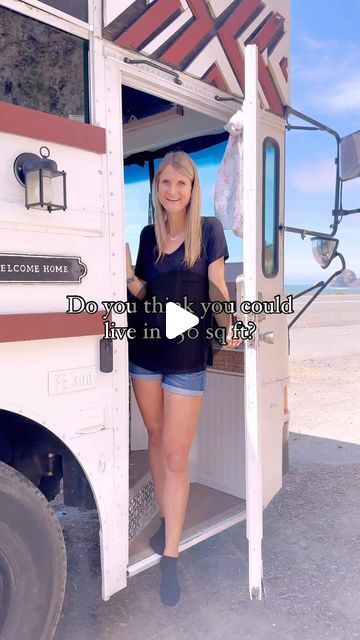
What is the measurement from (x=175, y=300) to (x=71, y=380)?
0.71 m

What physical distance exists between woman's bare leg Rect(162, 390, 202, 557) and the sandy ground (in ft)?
1.18

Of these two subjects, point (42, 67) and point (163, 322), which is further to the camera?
point (163, 322)

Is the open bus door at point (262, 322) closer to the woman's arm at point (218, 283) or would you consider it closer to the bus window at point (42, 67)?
the woman's arm at point (218, 283)

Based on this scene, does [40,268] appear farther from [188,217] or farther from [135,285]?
[188,217]

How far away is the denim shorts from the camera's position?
248cm

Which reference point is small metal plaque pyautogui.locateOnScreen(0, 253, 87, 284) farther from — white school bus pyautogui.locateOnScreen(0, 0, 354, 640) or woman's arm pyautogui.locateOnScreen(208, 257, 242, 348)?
woman's arm pyautogui.locateOnScreen(208, 257, 242, 348)

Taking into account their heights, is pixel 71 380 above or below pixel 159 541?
above

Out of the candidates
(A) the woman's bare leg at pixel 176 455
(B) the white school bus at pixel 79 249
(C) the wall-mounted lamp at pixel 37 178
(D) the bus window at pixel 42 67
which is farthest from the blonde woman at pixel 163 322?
(C) the wall-mounted lamp at pixel 37 178

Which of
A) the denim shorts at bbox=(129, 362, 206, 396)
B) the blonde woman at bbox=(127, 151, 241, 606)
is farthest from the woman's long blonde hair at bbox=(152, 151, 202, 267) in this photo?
the denim shorts at bbox=(129, 362, 206, 396)

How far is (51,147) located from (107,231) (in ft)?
1.23

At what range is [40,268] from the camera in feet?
6.01

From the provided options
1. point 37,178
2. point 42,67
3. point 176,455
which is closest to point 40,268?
point 37,178

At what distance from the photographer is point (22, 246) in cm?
178

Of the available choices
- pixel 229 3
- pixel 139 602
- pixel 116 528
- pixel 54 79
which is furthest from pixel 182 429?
pixel 229 3
